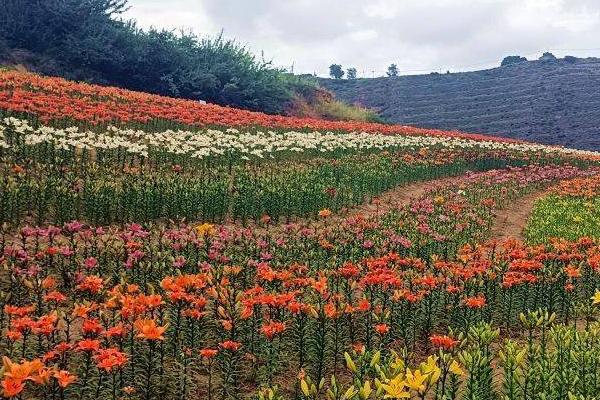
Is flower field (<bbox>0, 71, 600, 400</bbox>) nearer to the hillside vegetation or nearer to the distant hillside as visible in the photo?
the hillside vegetation

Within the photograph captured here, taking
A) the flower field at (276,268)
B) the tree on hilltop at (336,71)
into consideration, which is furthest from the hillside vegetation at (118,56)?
the tree on hilltop at (336,71)

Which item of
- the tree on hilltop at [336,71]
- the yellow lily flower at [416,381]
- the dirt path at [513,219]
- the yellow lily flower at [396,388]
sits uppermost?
the tree on hilltop at [336,71]

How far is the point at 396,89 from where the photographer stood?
79.7 m

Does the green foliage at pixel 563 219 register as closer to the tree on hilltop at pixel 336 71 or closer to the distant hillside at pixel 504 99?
→ the distant hillside at pixel 504 99

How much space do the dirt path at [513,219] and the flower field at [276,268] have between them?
1.15ft

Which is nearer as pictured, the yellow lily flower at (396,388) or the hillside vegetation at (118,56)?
the yellow lily flower at (396,388)

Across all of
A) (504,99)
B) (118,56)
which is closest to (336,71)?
(504,99)

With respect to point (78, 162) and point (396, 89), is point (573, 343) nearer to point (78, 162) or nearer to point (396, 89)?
point (78, 162)

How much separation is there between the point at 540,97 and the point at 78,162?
209 ft

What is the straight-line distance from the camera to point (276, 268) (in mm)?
8062

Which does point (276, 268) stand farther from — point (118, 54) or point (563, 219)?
point (118, 54)

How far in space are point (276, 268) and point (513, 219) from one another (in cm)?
1083

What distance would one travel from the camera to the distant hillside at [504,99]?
189 feet

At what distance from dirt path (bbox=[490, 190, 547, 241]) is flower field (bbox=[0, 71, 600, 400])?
349mm
